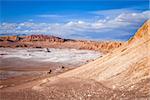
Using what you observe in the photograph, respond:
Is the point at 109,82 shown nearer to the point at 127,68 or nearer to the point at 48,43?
the point at 127,68

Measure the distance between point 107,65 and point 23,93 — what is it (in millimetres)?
5052

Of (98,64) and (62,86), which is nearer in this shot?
(62,86)

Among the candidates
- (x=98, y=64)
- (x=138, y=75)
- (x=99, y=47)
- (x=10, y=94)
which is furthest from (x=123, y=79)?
(x=99, y=47)

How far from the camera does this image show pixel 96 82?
15.2m

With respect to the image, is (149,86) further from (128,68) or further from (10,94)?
(10,94)

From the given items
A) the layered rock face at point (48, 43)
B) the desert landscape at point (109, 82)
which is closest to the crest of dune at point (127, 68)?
the desert landscape at point (109, 82)

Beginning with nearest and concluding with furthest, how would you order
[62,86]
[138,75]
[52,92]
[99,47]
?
[138,75] < [52,92] < [62,86] < [99,47]

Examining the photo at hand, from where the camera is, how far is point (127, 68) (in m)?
14.9

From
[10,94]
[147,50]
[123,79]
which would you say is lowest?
[10,94]

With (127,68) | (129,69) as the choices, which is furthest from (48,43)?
(129,69)

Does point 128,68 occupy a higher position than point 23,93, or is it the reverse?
point 128,68

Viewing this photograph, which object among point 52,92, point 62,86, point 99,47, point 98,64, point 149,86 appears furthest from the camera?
point 99,47

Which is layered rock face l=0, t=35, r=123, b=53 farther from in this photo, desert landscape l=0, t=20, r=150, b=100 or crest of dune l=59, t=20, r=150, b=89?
desert landscape l=0, t=20, r=150, b=100

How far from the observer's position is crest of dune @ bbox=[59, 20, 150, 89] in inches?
532
